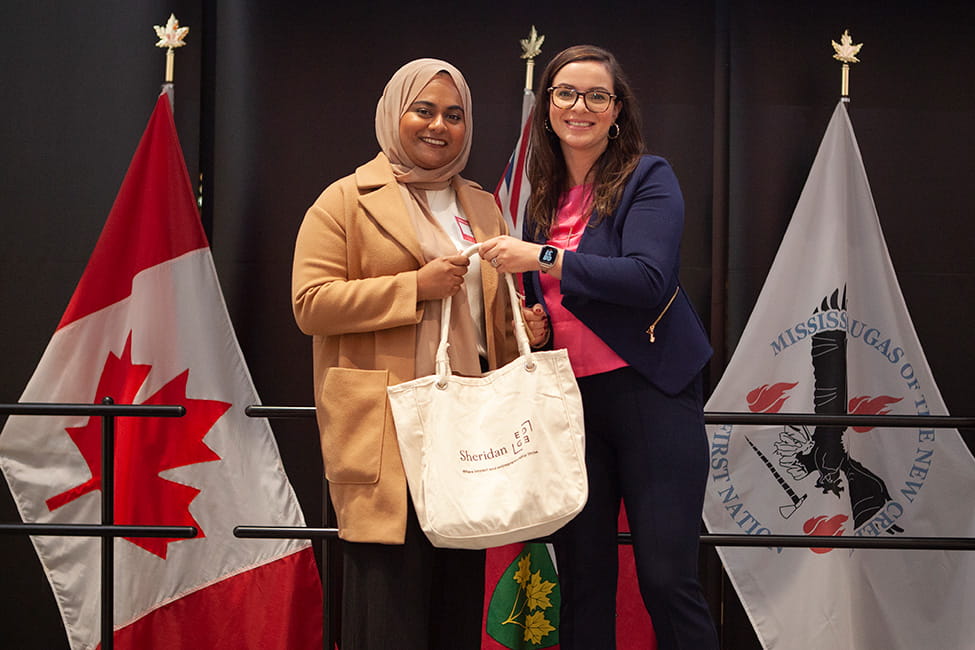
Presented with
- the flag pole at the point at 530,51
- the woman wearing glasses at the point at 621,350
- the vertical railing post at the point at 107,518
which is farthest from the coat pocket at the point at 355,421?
the flag pole at the point at 530,51

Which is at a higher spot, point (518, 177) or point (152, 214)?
point (518, 177)

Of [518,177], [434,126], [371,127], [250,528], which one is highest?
[371,127]

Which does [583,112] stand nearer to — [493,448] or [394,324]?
[394,324]

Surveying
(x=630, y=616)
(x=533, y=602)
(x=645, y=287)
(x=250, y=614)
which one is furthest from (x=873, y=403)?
(x=250, y=614)

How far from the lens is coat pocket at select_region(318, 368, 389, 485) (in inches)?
69.6

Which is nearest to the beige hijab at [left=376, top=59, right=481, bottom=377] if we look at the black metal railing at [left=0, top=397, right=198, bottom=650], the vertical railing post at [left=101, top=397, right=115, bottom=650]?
the black metal railing at [left=0, top=397, right=198, bottom=650]

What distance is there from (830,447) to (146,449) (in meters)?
2.24

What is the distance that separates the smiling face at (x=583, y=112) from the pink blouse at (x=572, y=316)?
0.11 m

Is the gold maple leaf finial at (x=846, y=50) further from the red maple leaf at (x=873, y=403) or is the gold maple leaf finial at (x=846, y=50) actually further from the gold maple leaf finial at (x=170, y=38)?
the gold maple leaf finial at (x=170, y=38)

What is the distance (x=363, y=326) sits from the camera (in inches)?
69.9

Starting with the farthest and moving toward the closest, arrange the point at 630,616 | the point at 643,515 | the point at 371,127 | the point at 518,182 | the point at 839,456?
the point at 371,127 → the point at 518,182 → the point at 839,456 → the point at 630,616 → the point at 643,515

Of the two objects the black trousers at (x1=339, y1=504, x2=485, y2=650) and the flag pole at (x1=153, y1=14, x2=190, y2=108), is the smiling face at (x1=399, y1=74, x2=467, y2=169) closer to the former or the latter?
the black trousers at (x1=339, y1=504, x2=485, y2=650)

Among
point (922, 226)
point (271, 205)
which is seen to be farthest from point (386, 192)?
point (922, 226)

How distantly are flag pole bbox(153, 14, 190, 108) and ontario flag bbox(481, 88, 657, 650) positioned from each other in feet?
3.96
